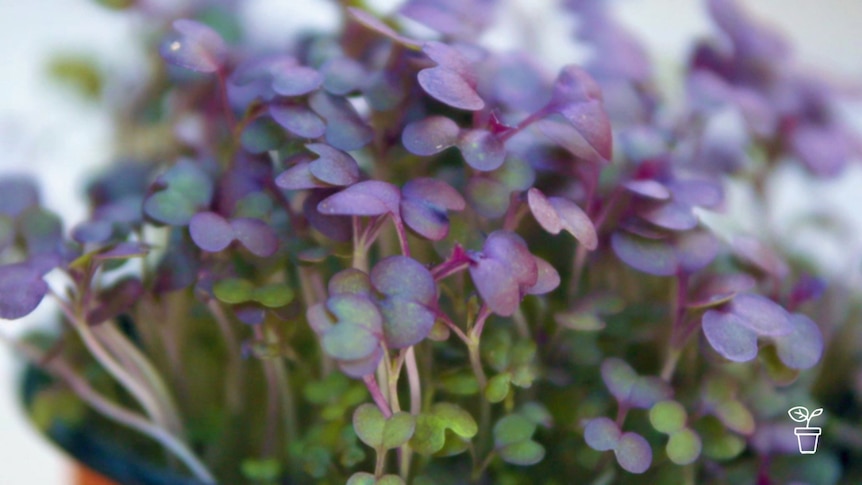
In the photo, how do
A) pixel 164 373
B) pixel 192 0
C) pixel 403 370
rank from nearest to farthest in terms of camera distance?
pixel 403 370 < pixel 164 373 < pixel 192 0

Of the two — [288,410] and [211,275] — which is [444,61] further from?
[288,410]

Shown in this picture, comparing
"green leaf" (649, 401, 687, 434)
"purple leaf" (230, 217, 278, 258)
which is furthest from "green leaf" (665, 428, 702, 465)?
"purple leaf" (230, 217, 278, 258)

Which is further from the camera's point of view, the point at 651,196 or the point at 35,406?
the point at 35,406

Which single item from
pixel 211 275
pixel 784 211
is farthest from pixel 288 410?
pixel 784 211

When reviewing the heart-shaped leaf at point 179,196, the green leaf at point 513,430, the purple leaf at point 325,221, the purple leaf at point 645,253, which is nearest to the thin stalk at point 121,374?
the heart-shaped leaf at point 179,196

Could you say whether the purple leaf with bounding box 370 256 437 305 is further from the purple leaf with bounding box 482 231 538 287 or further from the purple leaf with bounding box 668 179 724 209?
the purple leaf with bounding box 668 179 724 209

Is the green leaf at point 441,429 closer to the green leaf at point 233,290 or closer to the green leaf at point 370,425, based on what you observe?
the green leaf at point 370,425
